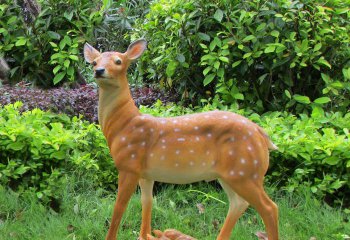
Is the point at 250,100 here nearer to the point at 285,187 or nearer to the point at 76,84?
the point at 285,187

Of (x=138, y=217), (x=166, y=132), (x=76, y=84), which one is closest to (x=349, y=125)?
(x=138, y=217)

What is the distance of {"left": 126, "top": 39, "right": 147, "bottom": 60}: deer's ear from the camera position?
330 cm

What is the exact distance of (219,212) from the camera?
4.41 meters

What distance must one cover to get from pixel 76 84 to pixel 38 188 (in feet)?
9.74

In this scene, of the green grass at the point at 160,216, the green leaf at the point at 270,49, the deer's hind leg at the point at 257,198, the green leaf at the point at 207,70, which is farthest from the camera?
Answer: the green leaf at the point at 207,70

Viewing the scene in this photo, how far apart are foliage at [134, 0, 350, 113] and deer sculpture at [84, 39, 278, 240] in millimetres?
2415

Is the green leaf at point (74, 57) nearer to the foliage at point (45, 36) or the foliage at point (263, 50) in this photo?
the foliage at point (45, 36)

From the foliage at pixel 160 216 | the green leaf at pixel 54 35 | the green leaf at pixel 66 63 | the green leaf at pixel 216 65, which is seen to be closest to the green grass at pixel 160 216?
the foliage at pixel 160 216

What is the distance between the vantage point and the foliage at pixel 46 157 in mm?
4512

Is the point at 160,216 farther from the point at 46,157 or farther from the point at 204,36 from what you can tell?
the point at 204,36

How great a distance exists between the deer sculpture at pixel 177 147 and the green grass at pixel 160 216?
893 millimetres

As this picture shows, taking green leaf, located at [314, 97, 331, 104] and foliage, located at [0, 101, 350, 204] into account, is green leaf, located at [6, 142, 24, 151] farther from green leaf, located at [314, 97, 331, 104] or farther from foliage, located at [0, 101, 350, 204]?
green leaf, located at [314, 97, 331, 104]

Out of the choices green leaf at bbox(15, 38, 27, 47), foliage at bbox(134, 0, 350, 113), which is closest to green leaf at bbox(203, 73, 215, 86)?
foliage at bbox(134, 0, 350, 113)

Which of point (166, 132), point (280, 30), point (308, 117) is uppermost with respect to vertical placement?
point (166, 132)
